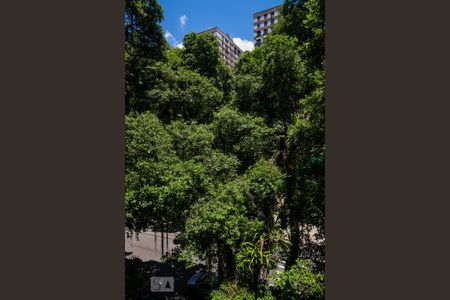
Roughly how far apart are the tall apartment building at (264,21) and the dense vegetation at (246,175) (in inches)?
2073

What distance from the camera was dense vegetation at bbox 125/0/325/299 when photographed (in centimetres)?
955

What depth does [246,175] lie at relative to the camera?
10992 mm

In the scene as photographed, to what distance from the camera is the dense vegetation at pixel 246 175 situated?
376 inches

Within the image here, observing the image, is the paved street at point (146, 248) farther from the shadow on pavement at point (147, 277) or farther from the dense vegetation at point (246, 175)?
the dense vegetation at point (246, 175)

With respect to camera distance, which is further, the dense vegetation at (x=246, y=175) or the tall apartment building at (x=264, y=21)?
the tall apartment building at (x=264, y=21)

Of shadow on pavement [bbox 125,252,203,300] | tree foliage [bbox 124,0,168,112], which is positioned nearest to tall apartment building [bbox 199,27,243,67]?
tree foliage [bbox 124,0,168,112]

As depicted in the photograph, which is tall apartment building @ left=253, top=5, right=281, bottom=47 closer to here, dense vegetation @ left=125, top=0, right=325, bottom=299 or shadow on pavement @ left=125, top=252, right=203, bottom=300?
dense vegetation @ left=125, top=0, right=325, bottom=299

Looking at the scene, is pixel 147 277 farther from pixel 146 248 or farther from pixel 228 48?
pixel 228 48

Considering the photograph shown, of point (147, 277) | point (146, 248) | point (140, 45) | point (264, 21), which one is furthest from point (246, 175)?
point (264, 21)

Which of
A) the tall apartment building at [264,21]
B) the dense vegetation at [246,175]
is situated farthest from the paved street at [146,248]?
the tall apartment building at [264,21]

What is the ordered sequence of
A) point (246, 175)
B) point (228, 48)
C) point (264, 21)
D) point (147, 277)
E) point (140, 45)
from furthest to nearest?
1. point (228, 48)
2. point (264, 21)
3. point (140, 45)
4. point (147, 277)
5. point (246, 175)

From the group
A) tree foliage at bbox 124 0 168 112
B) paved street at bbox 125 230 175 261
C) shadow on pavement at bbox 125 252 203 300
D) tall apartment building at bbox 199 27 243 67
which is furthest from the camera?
tall apartment building at bbox 199 27 243 67

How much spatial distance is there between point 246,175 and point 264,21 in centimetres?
6122

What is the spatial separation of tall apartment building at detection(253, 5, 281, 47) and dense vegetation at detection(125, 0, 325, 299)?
5265cm
